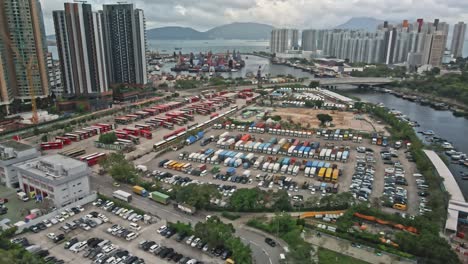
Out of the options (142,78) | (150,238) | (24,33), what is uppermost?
(24,33)

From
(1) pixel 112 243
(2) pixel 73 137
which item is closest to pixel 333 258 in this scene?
(1) pixel 112 243

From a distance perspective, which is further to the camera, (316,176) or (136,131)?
(136,131)

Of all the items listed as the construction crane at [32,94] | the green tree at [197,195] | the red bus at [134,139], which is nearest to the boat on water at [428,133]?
the green tree at [197,195]

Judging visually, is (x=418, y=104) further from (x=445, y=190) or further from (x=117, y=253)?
(x=117, y=253)

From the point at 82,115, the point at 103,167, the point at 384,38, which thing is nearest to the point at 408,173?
the point at 103,167

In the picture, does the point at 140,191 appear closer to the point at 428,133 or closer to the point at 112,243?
the point at 112,243
